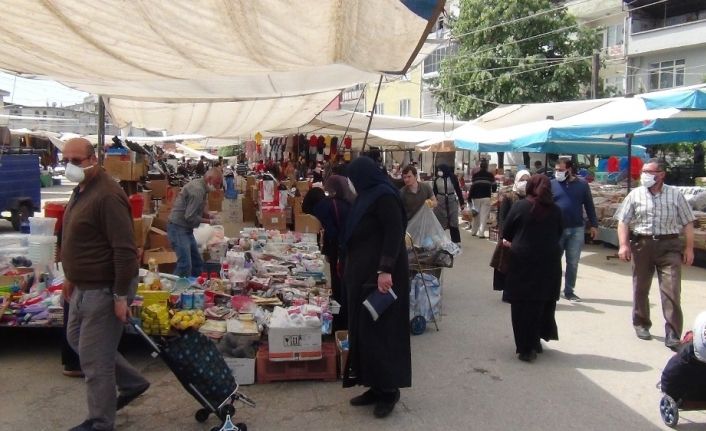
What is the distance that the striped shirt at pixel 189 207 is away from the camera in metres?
7.77

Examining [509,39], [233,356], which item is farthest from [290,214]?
[509,39]

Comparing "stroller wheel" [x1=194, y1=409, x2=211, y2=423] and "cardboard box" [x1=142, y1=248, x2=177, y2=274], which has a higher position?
"cardboard box" [x1=142, y1=248, x2=177, y2=274]

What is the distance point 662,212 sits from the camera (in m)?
6.15

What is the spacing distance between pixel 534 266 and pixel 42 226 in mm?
5453

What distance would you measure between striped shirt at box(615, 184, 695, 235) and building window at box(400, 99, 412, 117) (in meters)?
36.8

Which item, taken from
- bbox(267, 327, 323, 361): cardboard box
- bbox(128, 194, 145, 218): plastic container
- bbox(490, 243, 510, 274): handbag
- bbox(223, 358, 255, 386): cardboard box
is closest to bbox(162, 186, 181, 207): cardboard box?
bbox(128, 194, 145, 218): plastic container

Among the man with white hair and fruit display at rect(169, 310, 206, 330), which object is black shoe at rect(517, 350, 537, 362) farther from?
the man with white hair

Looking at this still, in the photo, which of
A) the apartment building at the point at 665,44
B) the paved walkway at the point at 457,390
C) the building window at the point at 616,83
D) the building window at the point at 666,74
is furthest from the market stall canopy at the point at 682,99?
the building window at the point at 616,83

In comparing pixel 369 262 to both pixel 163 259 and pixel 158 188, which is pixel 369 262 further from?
pixel 158 188

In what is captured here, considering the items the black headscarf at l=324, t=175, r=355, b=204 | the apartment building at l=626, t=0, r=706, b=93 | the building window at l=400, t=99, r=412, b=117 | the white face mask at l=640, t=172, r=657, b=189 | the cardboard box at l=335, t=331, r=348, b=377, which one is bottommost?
the cardboard box at l=335, t=331, r=348, b=377

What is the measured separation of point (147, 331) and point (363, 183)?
2.42 metres

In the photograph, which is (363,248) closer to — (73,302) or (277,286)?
(73,302)

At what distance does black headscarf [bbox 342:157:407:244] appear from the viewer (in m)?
4.52

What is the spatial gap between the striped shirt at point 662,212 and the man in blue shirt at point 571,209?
197 centimetres
